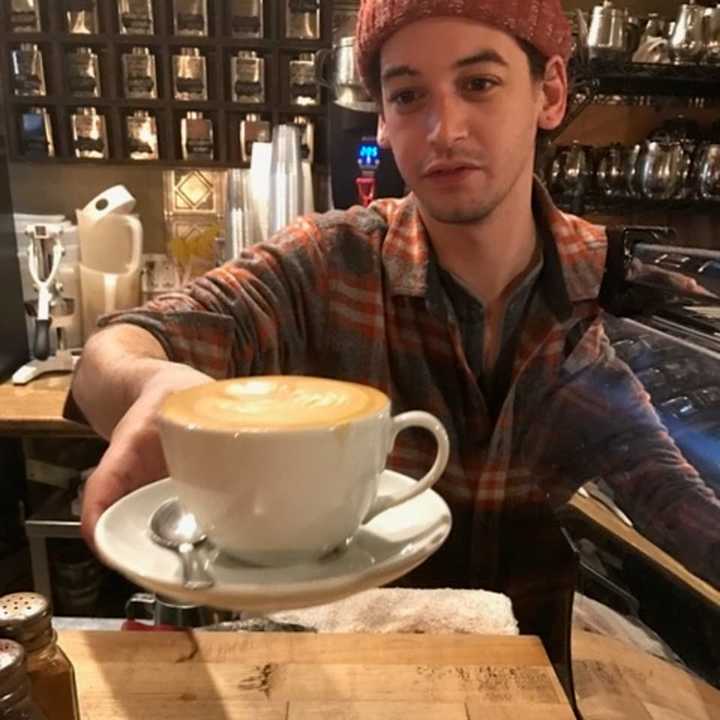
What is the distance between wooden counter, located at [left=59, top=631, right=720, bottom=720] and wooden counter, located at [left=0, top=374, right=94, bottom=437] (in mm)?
1095

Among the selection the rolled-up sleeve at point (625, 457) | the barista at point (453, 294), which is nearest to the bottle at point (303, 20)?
the barista at point (453, 294)

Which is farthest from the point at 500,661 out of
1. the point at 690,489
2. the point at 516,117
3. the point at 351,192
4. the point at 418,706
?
the point at 351,192

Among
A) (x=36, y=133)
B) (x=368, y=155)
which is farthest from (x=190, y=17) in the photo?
(x=368, y=155)

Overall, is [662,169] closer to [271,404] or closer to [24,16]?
[24,16]

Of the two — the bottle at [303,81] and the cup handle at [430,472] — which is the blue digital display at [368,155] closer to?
the bottle at [303,81]

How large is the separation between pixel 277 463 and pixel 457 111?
739 millimetres

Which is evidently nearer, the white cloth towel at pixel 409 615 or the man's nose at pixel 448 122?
the white cloth towel at pixel 409 615

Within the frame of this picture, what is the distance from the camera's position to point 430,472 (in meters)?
0.55

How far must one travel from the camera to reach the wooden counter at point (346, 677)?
2.27ft

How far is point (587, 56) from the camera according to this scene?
2148 millimetres

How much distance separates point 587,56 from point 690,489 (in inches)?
70.5

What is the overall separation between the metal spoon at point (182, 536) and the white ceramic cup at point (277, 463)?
0.02 metres

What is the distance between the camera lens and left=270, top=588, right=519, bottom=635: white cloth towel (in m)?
0.84

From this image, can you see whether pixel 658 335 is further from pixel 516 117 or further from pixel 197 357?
pixel 197 357
